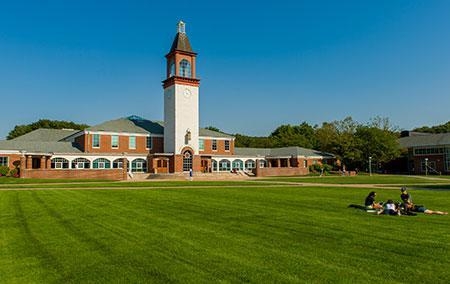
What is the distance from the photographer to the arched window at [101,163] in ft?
168

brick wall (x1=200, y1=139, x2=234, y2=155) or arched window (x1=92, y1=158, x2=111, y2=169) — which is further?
brick wall (x1=200, y1=139, x2=234, y2=155)

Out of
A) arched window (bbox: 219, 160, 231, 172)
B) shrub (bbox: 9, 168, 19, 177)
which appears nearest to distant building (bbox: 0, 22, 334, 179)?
arched window (bbox: 219, 160, 231, 172)

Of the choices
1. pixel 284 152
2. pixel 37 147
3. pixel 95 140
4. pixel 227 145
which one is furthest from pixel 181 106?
pixel 284 152

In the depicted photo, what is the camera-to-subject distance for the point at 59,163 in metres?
49.1

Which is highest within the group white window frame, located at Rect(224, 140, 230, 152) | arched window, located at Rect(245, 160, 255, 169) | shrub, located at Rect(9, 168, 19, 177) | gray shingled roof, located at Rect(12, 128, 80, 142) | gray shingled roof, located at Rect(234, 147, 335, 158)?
gray shingled roof, located at Rect(12, 128, 80, 142)

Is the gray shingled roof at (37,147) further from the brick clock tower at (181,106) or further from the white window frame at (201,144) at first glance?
the white window frame at (201,144)

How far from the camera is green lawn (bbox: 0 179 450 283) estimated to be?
6414 mm

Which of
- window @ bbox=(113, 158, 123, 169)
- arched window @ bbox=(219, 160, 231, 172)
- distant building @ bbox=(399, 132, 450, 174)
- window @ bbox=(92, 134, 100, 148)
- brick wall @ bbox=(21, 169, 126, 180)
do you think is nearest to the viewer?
brick wall @ bbox=(21, 169, 126, 180)

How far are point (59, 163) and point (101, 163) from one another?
5.18 metres

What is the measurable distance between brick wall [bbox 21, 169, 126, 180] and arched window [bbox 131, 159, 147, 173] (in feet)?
31.3

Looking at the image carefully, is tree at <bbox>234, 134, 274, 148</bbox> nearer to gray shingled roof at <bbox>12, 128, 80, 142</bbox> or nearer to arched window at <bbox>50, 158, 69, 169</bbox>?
gray shingled roof at <bbox>12, 128, 80, 142</bbox>

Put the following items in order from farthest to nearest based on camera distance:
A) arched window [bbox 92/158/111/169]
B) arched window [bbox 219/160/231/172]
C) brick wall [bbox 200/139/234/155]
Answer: arched window [bbox 219/160/231/172] → brick wall [bbox 200/139/234/155] → arched window [bbox 92/158/111/169]

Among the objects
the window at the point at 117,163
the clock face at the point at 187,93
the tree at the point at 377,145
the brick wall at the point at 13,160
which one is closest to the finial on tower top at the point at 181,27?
the clock face at the point at 187,93

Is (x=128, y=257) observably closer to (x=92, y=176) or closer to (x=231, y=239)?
(x=231, y=239)
